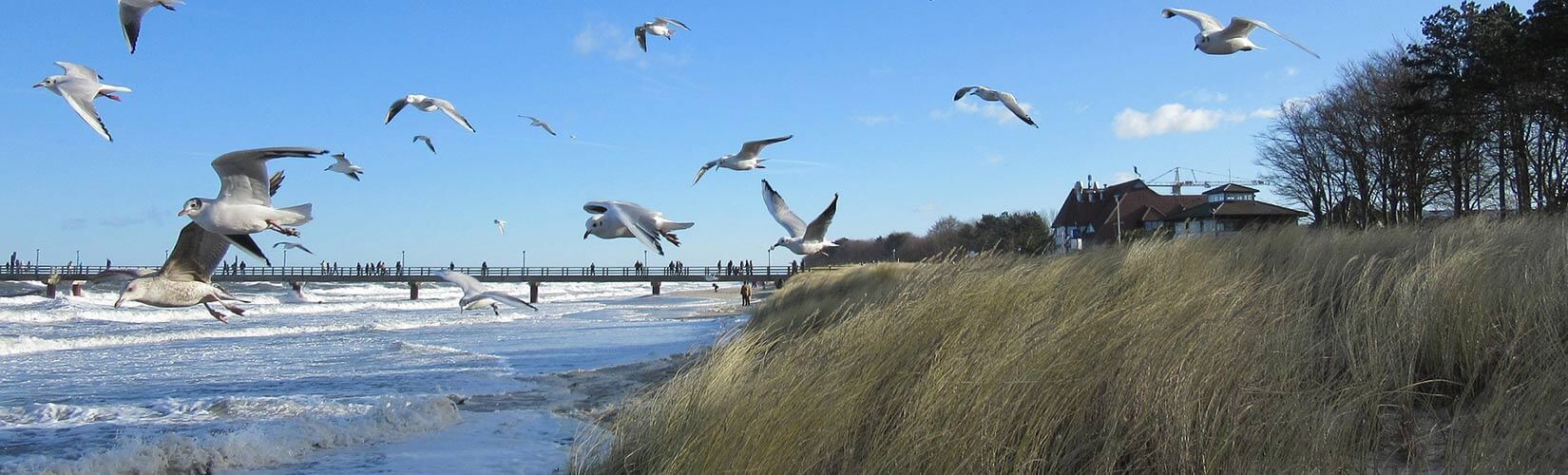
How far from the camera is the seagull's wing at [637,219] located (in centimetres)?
621

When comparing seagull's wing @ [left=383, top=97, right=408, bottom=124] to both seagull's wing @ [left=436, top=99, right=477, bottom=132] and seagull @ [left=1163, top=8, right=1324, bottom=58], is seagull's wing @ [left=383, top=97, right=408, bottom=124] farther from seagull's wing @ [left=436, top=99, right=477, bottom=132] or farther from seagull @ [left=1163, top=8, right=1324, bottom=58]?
seagull @ [left=1163, top=8, right=1324, bottom=58]

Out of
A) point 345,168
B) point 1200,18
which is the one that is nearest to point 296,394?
point 345,168

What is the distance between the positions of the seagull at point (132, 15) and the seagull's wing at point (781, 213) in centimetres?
534

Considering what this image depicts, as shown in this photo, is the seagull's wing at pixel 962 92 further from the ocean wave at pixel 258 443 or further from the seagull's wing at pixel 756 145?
the ocean wave at pixel 258 443

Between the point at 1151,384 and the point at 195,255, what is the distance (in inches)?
249

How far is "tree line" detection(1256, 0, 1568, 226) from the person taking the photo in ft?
89.4

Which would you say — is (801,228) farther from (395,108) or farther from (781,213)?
(395,108)

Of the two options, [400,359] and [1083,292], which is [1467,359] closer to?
[1083,292]

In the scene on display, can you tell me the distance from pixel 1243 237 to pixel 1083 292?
599cm

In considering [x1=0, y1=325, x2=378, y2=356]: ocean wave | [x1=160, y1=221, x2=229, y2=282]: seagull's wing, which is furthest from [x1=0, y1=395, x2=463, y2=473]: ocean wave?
[x1=0, y1=325, x2=378, y2=356]: ocean wave

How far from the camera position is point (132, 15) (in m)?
7.56

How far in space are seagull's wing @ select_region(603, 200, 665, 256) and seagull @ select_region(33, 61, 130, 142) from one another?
2850 mm

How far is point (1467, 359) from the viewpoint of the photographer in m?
5.19

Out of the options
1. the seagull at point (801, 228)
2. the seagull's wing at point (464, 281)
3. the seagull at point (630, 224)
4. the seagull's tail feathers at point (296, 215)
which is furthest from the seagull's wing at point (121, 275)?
the seagull at point (801, 228)
